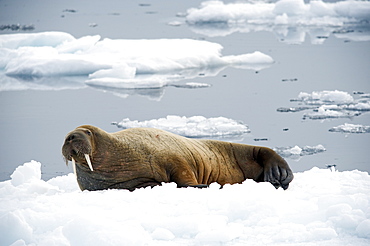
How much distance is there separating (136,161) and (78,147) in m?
0.56

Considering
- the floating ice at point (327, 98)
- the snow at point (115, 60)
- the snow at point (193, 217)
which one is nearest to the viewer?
the snow at point (193, 217)

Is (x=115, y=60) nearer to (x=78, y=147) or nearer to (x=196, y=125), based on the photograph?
(x=196, y=125)

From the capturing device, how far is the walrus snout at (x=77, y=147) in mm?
5281

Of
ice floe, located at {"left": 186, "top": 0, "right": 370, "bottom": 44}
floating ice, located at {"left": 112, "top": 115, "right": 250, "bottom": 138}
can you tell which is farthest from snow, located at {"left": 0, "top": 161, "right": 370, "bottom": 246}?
ice floe, located at {"left": 186, "top": 0, "right": 370, "bottom": 44}

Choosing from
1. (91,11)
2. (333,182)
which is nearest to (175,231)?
(333,182)

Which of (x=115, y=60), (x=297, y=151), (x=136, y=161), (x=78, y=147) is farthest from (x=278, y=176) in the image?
(x=115, y=60)

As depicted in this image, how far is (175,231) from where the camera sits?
431cm

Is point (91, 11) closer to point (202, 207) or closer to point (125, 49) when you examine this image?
point (125, 49)

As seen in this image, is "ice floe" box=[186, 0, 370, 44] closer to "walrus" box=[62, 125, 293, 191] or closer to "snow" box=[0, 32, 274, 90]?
"snow" box=[0, 32, 274, 90]

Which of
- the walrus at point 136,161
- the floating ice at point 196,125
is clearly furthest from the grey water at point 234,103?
the walrus at point 136,161

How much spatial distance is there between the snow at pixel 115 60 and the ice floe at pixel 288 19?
15.8 ft

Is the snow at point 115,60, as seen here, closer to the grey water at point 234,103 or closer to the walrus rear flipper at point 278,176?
the grey water at point 234,103

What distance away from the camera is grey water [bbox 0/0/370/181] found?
28.6 ft

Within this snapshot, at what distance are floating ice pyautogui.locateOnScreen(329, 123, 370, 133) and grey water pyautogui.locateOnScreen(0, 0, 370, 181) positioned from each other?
77 mm
